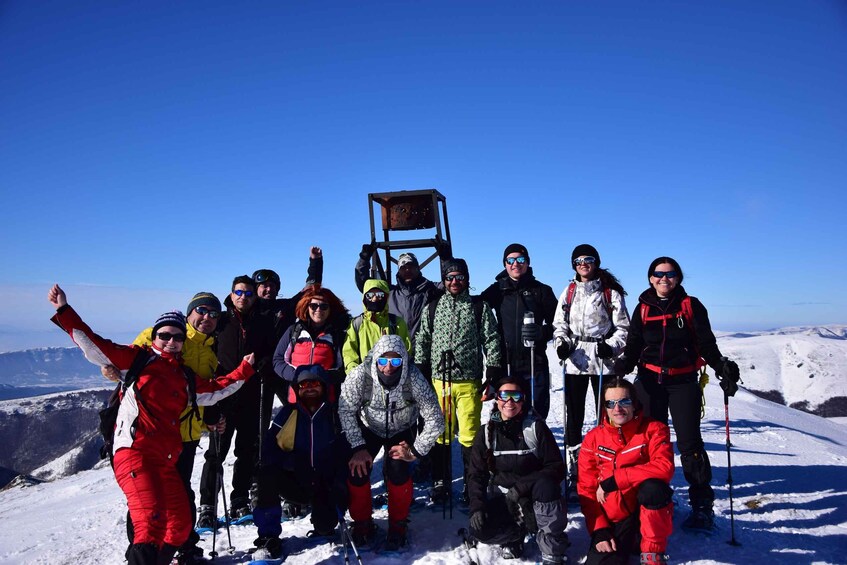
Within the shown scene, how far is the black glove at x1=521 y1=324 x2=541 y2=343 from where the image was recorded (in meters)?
5.45

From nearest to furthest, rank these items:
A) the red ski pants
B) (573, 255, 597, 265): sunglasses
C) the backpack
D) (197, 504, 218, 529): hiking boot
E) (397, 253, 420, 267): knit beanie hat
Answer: the red ski pants, the backpack, (197, 504, 218, 529): hiking boot, (573, 255, 597, 265): sunglasses, (397, 253, 420, 267): knit beanie hat

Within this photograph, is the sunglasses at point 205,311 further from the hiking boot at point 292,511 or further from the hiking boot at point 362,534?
the hiking boot at point 362,534

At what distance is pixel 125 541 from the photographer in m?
5.25

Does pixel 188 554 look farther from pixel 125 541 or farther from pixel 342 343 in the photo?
pixel 342 343

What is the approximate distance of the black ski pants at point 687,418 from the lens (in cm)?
476

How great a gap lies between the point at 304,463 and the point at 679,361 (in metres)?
3.81

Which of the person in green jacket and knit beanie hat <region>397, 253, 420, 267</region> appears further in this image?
knit beanie hat <region>397, 253, 420, 267</region>

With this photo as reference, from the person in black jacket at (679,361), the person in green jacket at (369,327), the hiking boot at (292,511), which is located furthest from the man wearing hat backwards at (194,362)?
the person in black jacket at (679,361)

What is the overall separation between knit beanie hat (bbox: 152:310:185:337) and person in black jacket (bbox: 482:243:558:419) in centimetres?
338

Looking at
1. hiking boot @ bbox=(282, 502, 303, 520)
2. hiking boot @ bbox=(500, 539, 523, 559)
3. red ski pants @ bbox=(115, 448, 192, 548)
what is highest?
red ski pants @ bbox=(115, 448, 192, 548)

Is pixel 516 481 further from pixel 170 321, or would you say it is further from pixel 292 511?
pixel 170 321

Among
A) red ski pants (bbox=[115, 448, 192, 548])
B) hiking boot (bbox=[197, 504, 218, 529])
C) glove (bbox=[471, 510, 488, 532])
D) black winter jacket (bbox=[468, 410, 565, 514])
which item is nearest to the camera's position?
red ski pants (bbox=[115, 448, 192, 548])

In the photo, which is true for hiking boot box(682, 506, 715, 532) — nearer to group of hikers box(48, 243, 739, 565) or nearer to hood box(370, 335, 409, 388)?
group of hikers box(48, 243, 739, 565)

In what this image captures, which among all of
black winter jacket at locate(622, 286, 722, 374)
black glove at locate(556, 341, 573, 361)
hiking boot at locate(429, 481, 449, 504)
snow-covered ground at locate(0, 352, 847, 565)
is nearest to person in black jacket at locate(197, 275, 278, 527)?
snow-covered ground at locate(0, 352, 847, 565)
